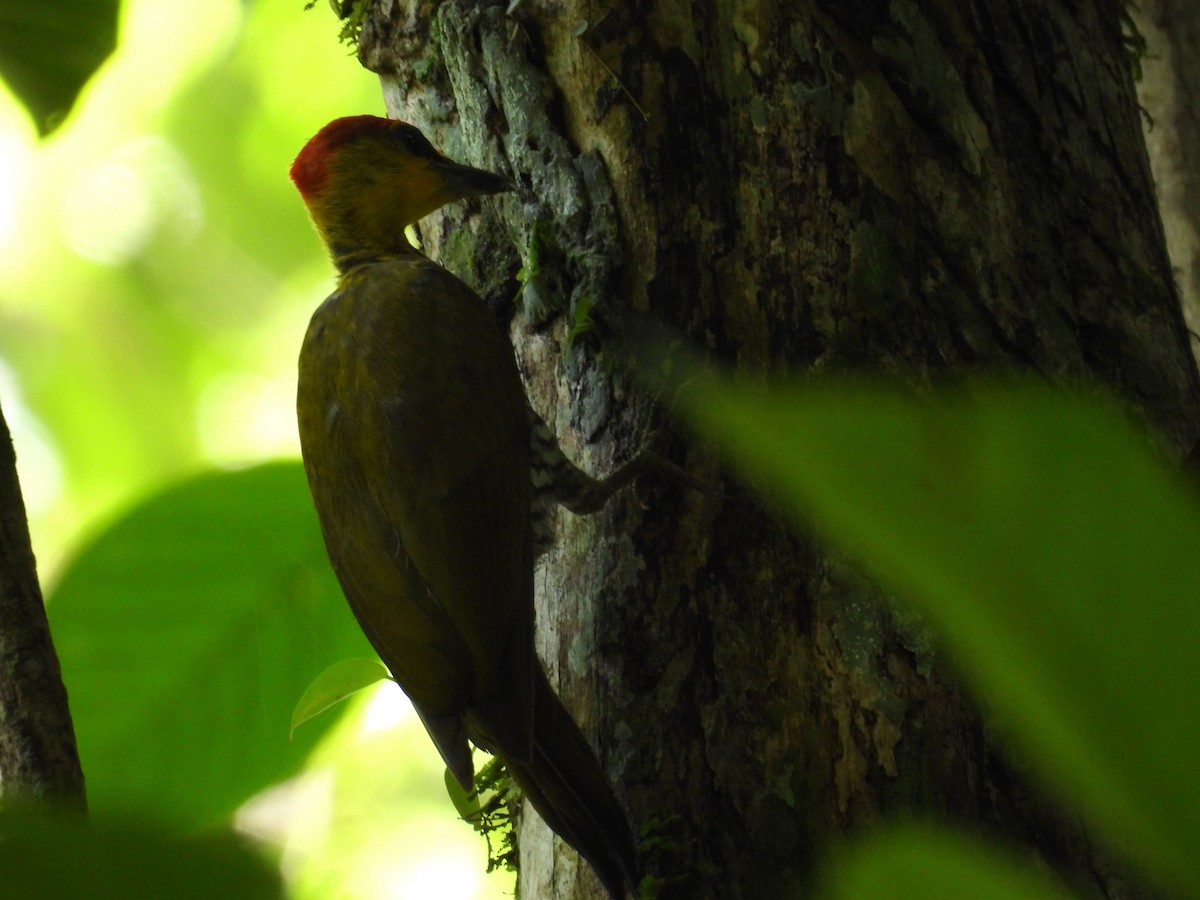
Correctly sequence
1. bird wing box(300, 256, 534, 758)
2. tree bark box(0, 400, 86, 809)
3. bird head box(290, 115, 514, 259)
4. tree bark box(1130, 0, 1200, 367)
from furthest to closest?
1. tree bark box(1130, 0, 1200, 367)
2. bird head box(290, 115, 514, 259)
3. bird wing box(300, 256, 534, 758)
4. tree bark box(0, 400, 86, 809)

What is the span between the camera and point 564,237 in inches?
66.0

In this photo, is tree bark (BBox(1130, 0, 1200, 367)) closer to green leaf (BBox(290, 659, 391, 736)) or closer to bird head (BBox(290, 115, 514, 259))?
bird head (BBox(290, 115, 514, 259))

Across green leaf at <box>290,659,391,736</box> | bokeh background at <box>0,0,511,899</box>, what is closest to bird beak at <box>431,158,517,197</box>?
green leaf at <box>290,659,391,736</box>

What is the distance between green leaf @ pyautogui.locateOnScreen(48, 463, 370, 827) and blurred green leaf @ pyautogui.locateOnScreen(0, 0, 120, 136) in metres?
0.64

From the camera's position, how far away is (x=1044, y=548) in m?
0.33

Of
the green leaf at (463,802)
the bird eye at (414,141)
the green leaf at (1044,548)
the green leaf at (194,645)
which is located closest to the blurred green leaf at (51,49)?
the green leaf at (194,645)

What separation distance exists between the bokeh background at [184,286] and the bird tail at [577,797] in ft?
6.97

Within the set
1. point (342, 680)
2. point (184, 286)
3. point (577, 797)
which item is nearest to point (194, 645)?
point (342, 680)

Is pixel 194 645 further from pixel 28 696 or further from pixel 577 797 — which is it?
pixel 28 696

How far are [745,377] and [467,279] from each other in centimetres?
72

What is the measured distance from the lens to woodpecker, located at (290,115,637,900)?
1392 millimetres

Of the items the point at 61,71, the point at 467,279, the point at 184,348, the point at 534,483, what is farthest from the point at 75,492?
the point at 61,71

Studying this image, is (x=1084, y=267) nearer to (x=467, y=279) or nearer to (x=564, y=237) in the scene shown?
(x=564, y=237)

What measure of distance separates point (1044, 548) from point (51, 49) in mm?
1085
